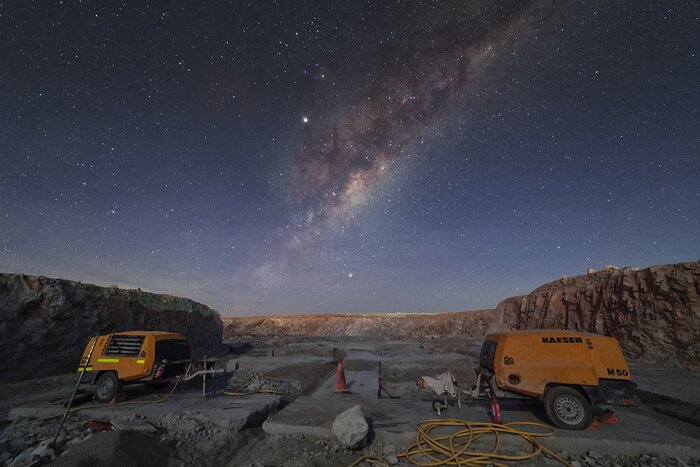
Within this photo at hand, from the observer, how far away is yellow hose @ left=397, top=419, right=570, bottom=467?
5211 millimetres

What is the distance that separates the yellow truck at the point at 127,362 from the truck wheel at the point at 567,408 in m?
9.88

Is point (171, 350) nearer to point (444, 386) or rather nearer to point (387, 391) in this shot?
point (387, 391)

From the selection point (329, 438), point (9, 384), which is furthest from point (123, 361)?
point (9, 384)

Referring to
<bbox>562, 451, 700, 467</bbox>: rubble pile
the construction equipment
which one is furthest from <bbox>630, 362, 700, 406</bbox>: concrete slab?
<bbox>562, 451, 700, 467</bbox>: rubble pile

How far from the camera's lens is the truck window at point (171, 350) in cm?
920

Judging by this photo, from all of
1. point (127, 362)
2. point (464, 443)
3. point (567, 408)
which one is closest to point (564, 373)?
point (567, 408)

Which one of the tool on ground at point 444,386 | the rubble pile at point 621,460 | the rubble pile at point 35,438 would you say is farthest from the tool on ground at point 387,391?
the rubble pile at point 35,438

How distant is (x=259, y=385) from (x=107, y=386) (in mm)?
4431

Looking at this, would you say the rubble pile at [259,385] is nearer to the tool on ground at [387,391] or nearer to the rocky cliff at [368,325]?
the tool on ground at [387,391]

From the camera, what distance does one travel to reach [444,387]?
7215 millimetres

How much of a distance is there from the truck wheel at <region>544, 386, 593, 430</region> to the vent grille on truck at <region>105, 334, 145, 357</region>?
1049cm

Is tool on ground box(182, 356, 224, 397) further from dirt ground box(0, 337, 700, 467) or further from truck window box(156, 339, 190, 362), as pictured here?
dirt ground box(0, 337, 700, 467)

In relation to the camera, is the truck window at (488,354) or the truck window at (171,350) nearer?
the truck window at (488,354)

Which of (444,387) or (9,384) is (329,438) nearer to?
(444,387)
